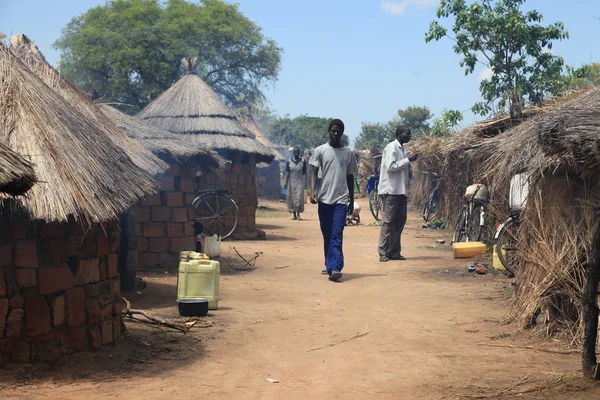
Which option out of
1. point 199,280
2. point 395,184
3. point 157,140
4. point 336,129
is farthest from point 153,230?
point 199,280

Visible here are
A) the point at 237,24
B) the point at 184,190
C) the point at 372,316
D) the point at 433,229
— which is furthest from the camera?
the point at 237,24

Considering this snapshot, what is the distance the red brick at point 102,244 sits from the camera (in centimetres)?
591

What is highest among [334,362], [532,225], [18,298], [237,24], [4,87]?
[237,24]

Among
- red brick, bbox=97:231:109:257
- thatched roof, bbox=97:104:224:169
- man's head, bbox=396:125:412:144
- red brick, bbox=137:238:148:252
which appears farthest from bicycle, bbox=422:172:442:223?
red brick, bbox=97:231:109:257

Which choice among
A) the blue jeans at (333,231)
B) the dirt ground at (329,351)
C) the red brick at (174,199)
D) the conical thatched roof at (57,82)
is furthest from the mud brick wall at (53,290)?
the red brick at (174,199)

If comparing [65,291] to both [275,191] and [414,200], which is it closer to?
[414,200]

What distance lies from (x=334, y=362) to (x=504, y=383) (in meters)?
1.29

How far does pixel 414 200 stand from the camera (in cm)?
2597

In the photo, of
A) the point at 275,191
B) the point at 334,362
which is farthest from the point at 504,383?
the point at 275,191

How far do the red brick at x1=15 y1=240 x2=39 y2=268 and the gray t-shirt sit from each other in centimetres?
511

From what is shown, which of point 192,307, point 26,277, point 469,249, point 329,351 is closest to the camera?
point 26,277

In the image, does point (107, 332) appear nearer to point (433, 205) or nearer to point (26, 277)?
point (26, 277)

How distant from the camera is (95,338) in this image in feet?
18.7

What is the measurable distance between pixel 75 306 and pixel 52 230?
1.96ft
